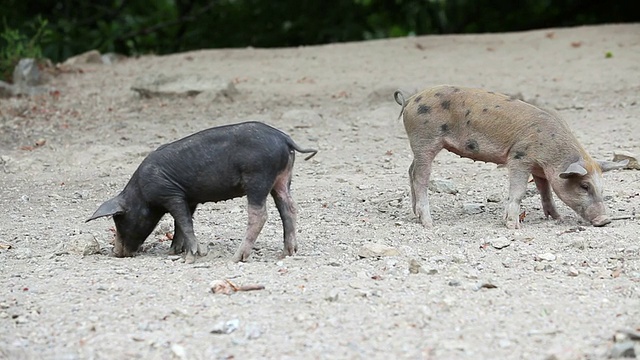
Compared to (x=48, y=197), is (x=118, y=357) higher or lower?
higher

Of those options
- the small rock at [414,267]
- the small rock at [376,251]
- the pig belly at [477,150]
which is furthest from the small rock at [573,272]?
the pig belly at [477,150]

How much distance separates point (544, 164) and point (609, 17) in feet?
36.0

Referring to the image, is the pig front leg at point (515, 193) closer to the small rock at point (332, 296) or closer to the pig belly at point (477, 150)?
the pig belly at point (477, 150)

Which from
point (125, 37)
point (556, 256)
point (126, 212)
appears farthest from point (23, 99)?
point (556, 256)

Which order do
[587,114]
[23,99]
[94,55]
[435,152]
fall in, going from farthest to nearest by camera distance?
1. [94,55]
2. [23,99]
3. [587,114]
4. [435,152]

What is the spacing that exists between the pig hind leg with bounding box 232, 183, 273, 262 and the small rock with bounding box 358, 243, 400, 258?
695 millimetres

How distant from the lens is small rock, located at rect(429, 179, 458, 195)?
8992 mm

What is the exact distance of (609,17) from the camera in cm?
1791

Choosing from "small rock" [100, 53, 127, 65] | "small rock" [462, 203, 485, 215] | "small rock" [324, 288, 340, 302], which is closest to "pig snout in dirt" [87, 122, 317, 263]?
"small rock" [324, 288, 340, 302]

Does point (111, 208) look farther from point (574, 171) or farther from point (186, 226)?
point (574, 171)

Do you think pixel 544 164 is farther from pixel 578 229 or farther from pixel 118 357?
pixel 118 357

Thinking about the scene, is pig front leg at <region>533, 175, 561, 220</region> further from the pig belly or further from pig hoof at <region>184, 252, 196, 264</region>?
pig hoof at <region>184, 252, 196, 264</region>

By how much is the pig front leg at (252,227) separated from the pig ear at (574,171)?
2380mm

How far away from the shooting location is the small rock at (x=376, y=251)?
6641 mm
